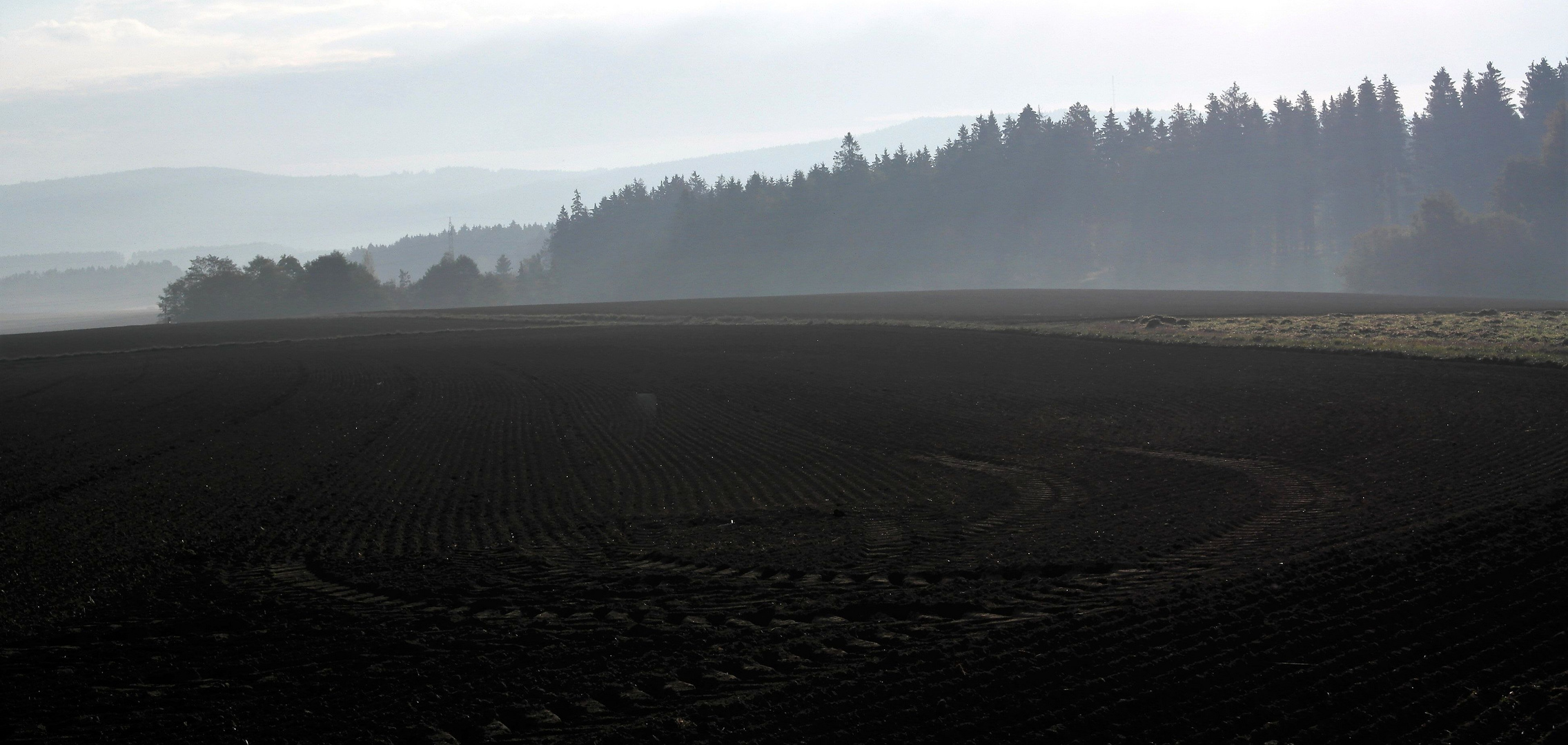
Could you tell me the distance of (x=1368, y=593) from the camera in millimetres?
8375

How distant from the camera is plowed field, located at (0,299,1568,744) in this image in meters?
6.59

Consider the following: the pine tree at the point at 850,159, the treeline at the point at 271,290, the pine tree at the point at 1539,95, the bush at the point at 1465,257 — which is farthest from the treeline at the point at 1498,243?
the treeline at the point at 271,290

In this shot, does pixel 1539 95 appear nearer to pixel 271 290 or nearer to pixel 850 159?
pixel 850 159

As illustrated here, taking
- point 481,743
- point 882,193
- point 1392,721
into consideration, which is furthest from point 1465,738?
point 882,193

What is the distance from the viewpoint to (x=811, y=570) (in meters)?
9.90

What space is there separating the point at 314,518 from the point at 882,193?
118926 mm

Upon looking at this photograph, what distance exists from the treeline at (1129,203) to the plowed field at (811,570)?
83.1 m

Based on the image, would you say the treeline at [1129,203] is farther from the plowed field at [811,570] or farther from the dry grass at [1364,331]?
the plowed field at [811,570]

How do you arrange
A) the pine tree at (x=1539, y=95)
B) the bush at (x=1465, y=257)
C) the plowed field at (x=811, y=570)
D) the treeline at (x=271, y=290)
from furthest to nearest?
the treeline at (x=271, y=290) → the pine tree at (x=1539, y=95) → the bush at (x=1465, y=257) → the plowed field at (x=811, y=570)

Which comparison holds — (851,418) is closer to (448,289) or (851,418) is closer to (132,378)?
(132,378)

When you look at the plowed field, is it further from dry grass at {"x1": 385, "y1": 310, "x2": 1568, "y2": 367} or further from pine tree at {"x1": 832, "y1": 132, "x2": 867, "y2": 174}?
pine tree at {"x1": 832, "y1": 132, "x2": 867, "y2": 174}

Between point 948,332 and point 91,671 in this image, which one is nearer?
point 91,671

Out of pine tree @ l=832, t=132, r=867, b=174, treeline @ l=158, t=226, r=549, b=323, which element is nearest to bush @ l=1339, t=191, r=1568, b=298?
pine tree @ l=832, t=132, r=867, b=174

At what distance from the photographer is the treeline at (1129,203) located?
10088 centimetres
